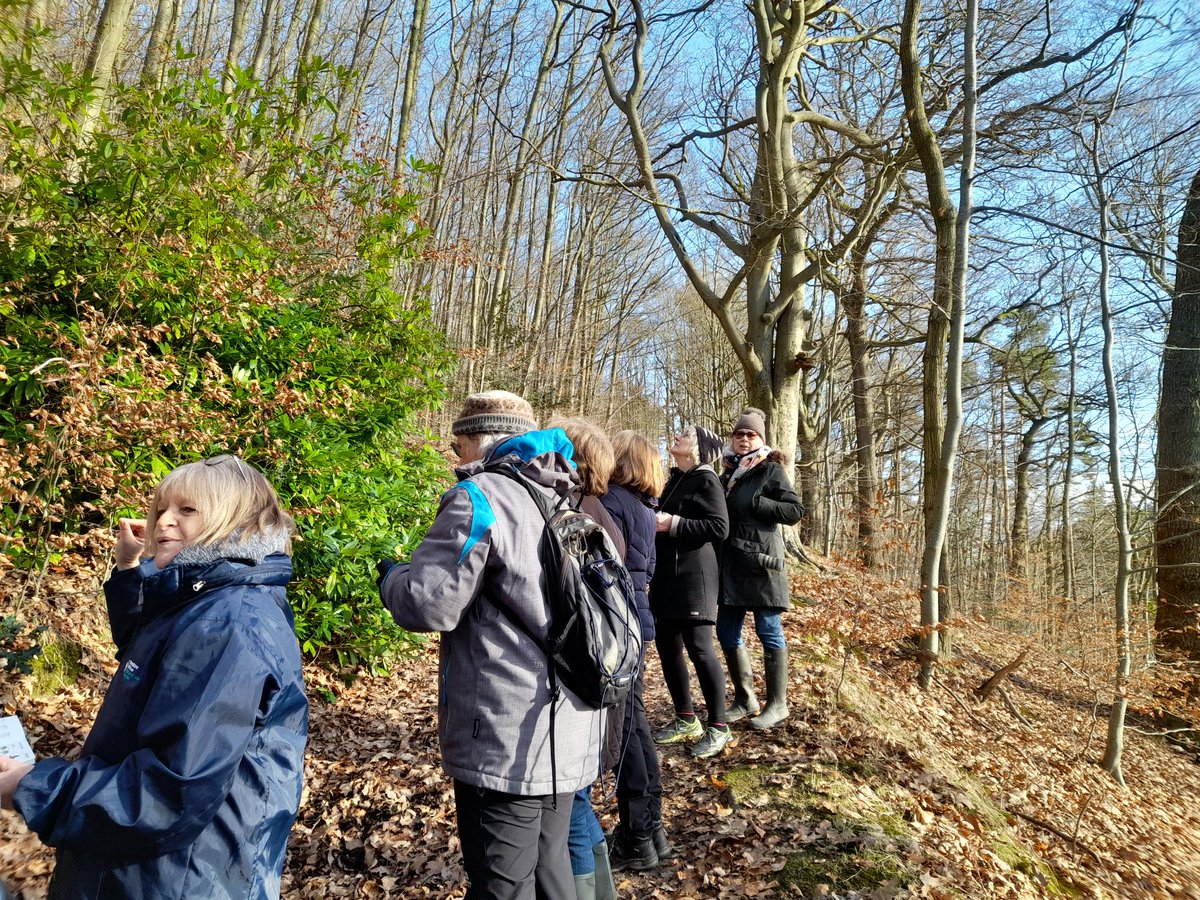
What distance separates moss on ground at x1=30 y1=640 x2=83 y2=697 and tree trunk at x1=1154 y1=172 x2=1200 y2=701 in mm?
9857

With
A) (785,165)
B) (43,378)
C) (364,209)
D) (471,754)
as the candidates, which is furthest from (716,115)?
(471,754)

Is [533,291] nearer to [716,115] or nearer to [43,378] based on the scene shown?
[716,115]

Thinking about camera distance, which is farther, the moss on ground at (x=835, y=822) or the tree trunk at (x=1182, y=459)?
the tree trunk at (x=1182, y=459)

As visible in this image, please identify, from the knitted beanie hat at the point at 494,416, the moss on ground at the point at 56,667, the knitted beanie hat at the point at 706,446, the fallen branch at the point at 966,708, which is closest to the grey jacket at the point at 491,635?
the knitted beanie hat at the point at 494,416

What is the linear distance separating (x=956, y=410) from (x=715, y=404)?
15910 mm

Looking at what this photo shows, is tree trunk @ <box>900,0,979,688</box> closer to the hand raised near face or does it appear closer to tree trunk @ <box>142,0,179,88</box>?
the hand raised near face

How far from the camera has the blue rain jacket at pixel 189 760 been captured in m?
1.42

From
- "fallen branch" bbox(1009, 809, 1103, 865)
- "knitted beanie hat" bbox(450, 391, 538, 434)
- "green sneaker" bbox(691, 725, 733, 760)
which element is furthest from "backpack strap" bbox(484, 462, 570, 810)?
"fallen branch" bbox(1009, 809, 1103, 865)

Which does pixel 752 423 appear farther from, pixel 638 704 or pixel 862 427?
pixel 862 427

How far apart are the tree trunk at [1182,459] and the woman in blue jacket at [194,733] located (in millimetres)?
9177

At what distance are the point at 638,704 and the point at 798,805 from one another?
1.45 m

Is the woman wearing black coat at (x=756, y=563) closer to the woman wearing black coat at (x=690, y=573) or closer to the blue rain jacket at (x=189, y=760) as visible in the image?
the woman wearing black coat at (x=690, y=573)

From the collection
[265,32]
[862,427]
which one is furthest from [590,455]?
[862,427]

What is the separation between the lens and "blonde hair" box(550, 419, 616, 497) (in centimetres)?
Answer: 291
